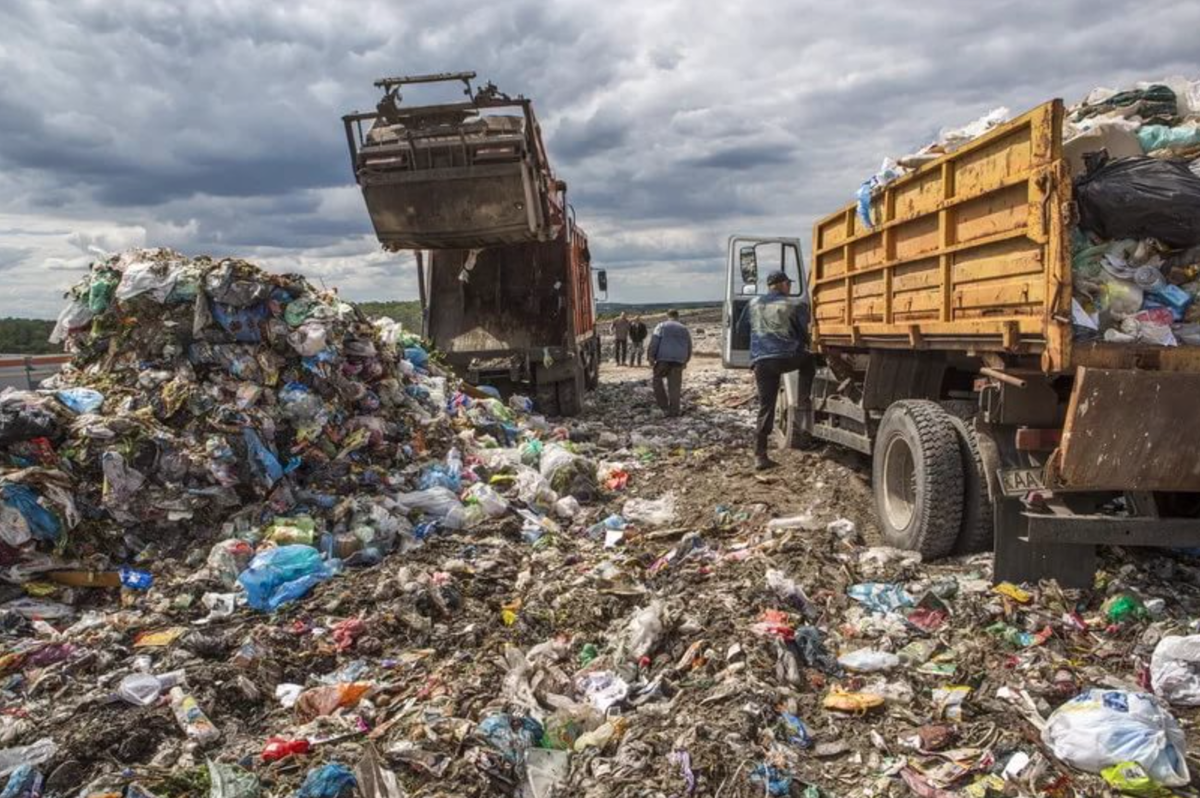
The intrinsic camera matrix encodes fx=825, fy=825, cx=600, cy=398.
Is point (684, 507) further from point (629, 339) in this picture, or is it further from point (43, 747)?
point (629, 339)

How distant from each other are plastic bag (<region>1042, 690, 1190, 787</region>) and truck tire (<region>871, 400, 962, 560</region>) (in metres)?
1.63

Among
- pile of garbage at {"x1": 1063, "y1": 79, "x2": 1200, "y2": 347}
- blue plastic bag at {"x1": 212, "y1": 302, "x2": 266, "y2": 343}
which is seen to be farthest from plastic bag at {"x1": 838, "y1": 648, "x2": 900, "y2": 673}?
blue plastic bag at {"x1": 212, "y1": 302, "x2": 266, "y2": 343}

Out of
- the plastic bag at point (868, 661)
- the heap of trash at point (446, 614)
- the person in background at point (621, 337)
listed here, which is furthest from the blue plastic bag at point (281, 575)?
the person in background at point (621, 337)

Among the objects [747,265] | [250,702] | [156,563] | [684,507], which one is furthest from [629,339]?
[250,702]

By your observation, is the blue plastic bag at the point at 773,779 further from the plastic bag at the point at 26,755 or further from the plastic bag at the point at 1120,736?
the plastic bag at the point at 26,755

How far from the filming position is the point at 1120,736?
2490 mm

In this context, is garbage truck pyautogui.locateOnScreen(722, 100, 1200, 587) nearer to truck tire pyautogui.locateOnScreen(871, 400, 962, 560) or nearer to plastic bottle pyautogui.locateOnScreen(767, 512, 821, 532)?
truck tire pyautogui.locateOnScreen(871, 400, 962, 560)

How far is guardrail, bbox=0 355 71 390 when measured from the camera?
11.5m

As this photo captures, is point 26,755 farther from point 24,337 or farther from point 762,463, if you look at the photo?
point 24,337

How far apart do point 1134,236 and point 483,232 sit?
663cm

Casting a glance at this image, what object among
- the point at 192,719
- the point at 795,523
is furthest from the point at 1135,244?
the point at 192,719

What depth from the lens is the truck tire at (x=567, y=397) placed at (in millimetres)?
10055

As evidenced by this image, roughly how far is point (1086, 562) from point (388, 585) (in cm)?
338

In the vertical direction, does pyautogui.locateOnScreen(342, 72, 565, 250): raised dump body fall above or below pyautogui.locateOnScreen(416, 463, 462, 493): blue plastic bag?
above
